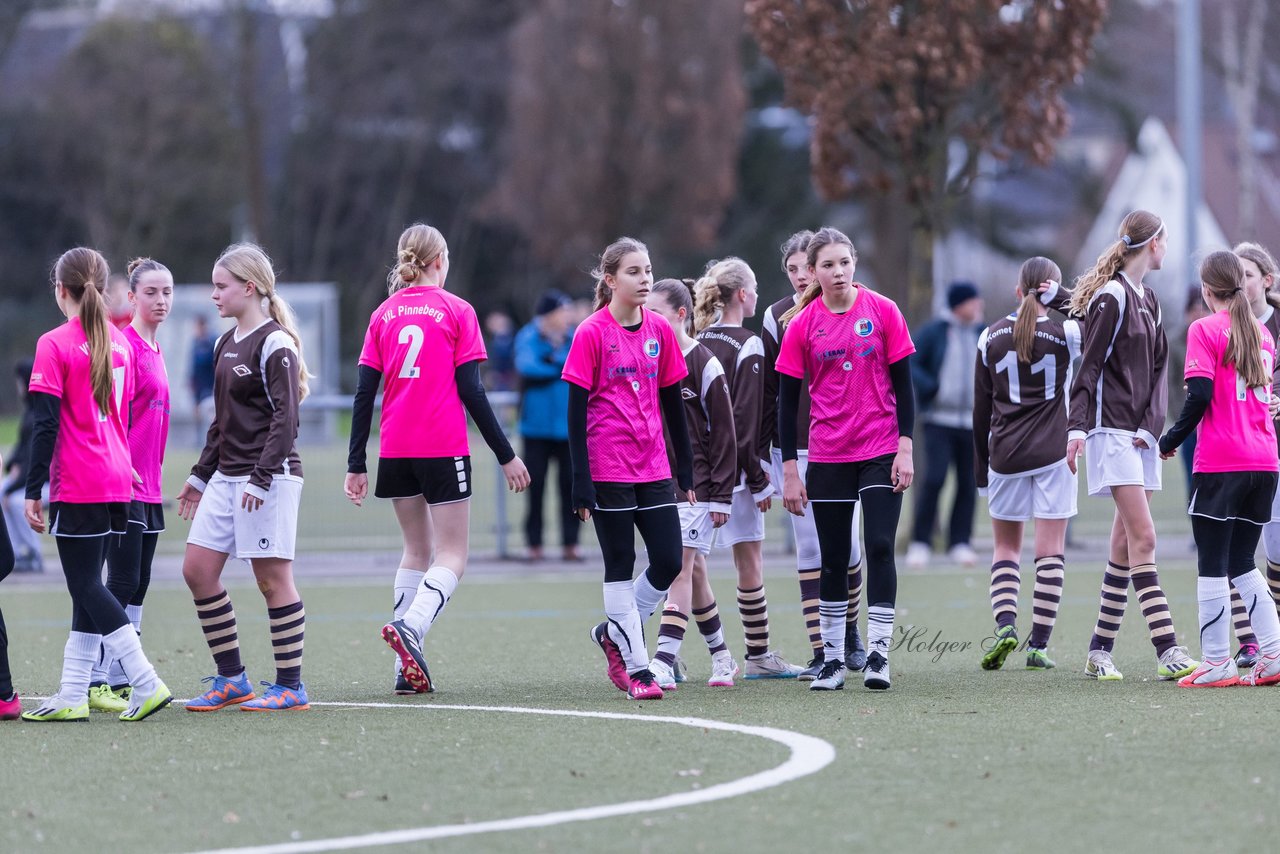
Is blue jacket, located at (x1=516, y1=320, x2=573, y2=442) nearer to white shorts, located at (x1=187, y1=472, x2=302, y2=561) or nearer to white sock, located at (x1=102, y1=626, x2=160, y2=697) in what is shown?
white shorts, located at (x1=187, y1=472, x2=302, y2=561)

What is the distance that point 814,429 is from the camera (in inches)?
320

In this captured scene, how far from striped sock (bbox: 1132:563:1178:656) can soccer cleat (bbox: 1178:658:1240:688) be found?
14.2 inches

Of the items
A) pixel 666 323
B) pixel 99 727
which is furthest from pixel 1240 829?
pixel 99 727

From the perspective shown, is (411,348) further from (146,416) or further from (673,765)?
(673,765)

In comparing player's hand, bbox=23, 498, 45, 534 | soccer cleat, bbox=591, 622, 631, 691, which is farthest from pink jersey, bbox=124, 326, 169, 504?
soccer cleat, bbox=591, 622, 631, 691

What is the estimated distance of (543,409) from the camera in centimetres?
1549

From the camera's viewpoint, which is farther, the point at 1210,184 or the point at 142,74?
the point at 1210,184

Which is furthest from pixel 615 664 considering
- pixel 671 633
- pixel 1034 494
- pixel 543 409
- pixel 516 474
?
pixel 543 409

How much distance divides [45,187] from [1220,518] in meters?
45.7

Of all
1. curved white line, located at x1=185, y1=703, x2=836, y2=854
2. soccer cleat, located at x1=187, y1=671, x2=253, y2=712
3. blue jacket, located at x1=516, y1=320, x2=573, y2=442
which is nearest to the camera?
curved white line, located at x1=185, y1=703, x2=836, y2=854

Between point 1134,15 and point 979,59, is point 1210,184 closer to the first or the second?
point 1134,15

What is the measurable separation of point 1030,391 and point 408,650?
337 cm

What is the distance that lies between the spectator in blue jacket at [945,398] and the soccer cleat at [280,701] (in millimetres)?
7223

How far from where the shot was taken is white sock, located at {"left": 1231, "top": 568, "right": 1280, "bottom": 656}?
7.85 meters
